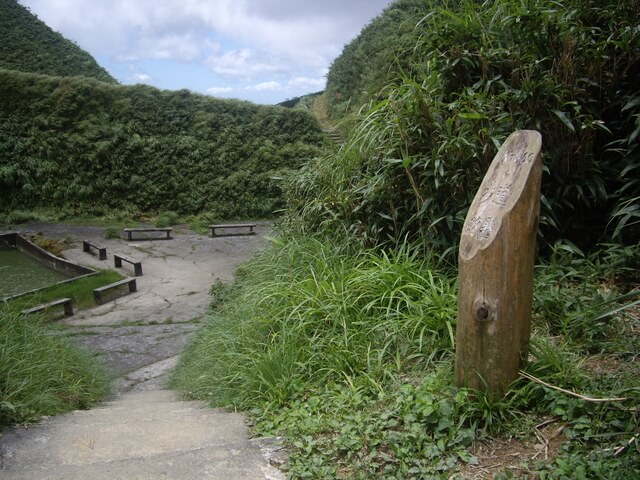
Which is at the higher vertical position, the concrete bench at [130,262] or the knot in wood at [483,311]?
the knot in wood at [483,311]

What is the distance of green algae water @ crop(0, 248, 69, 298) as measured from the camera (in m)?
7.62

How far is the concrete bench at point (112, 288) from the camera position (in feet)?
23.0

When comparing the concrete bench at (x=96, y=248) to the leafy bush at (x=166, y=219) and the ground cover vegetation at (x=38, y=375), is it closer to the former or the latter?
the leafy bush at (x=166, y=219)

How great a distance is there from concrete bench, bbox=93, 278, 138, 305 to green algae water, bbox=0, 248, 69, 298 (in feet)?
3.84

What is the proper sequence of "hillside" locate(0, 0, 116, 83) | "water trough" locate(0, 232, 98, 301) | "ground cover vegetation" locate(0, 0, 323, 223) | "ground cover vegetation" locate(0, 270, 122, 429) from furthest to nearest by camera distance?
"hillside" locate(0, 0, 116, 83) → "ground cover vegetation" locate(0, 0, 323, 223) → "water trough" locate(0, 232, 98, 301) → "ground cover vegetation" locate(0, 270, 122, 429)

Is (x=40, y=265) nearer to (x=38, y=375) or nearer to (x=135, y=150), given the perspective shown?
(x=135, y=150)

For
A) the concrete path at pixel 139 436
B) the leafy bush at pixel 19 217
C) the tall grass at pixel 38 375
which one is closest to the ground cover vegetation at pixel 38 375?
the tall grass at pixel 38 375

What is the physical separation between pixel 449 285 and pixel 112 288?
5760 millimetres

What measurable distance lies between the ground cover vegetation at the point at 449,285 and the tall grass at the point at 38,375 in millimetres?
647

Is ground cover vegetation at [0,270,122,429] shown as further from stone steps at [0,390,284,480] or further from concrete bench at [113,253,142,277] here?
concrete bench at [113,253,142,277]

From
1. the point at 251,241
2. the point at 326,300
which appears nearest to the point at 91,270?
the point at 251,241

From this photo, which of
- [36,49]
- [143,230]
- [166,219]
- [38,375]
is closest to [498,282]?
[38,375]

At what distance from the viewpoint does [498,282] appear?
1.82 m

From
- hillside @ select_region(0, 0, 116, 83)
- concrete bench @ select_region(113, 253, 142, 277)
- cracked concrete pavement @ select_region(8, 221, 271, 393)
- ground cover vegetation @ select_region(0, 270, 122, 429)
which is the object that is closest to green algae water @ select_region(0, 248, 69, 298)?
cracked concrete pavement @ select_region(8, 221, 271, 393)
